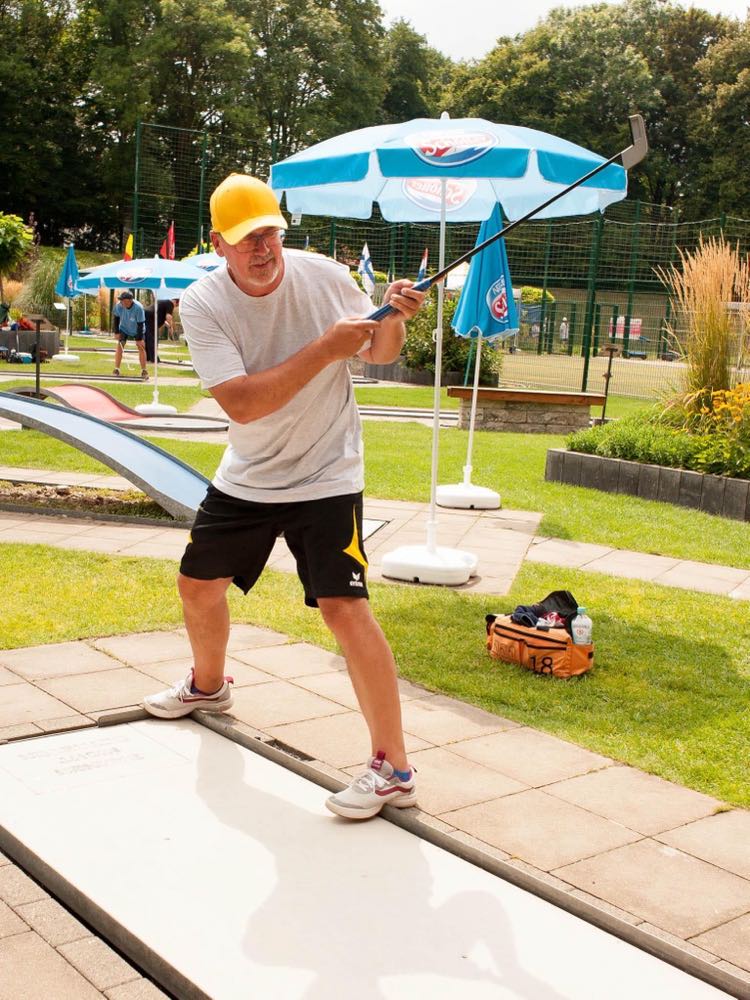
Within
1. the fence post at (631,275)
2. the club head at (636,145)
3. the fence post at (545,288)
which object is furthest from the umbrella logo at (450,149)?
the fence post at (545,288)

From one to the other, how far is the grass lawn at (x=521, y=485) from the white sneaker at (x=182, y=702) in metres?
4.26

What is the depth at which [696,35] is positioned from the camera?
201 ft

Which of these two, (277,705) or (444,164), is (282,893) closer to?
(277,705)

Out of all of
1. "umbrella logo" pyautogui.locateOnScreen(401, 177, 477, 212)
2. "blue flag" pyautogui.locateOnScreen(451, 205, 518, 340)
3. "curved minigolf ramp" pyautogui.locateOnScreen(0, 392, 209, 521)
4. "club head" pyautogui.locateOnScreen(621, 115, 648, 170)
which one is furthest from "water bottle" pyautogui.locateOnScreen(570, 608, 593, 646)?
"blue flag" pyautogui.locateOnScreen(451, 205, 518, 340)

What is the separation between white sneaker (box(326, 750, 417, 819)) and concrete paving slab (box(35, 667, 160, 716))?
3.88 feet

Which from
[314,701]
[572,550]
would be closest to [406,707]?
[314,701]

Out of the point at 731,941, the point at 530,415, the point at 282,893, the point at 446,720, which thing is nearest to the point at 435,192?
the point at 446,720

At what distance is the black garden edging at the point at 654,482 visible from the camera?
8.98 metres

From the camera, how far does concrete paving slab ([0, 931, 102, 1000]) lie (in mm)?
2332

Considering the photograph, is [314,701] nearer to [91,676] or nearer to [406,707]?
[406,707]

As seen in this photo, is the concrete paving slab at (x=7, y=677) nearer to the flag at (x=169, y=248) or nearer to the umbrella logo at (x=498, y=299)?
the umbrella logo at (x=498, y=299)

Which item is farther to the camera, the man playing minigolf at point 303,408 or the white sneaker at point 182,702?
the white sneaker at point 182,702

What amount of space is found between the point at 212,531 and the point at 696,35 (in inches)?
2577

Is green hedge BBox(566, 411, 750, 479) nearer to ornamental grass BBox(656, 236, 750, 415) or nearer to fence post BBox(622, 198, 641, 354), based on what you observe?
ornamental grass BBox(656, 236, 750, 415)
